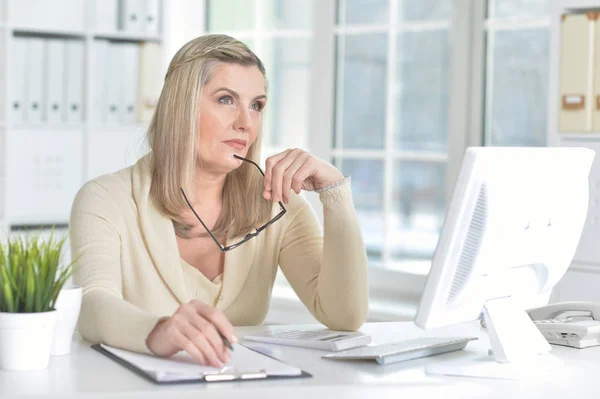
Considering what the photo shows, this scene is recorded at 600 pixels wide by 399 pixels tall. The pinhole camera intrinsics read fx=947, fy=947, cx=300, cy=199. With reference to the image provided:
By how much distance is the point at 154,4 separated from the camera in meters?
3.96

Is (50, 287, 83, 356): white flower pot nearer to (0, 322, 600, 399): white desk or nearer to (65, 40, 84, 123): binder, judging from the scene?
(0, 322, 600, 399): white desk

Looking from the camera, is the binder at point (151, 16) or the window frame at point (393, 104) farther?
the binder at point (151, 16)

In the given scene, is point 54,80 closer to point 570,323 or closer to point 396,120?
point 396,120

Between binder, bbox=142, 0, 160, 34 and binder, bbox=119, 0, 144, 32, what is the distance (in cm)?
2

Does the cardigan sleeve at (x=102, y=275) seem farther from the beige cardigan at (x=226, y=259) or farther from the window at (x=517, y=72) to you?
the window at (x=517, y=72)

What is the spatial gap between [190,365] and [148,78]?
2.53 metres

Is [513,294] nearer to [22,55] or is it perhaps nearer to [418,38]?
[418,38]

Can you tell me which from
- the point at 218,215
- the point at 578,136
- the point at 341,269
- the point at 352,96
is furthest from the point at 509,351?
the point at 352,96

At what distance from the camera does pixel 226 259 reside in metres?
2.19

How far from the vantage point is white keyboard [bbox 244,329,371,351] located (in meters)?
1.75

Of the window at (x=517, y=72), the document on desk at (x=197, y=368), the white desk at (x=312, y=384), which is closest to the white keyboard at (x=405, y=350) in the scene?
the white desk at (x=312, y=384)

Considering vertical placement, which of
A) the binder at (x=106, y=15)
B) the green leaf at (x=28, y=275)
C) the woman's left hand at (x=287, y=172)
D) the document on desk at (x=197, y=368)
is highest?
the binder at (x=106, y=15)

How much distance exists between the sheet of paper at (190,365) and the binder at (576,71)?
151 centimetres

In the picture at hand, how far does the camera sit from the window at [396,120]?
3578mm
